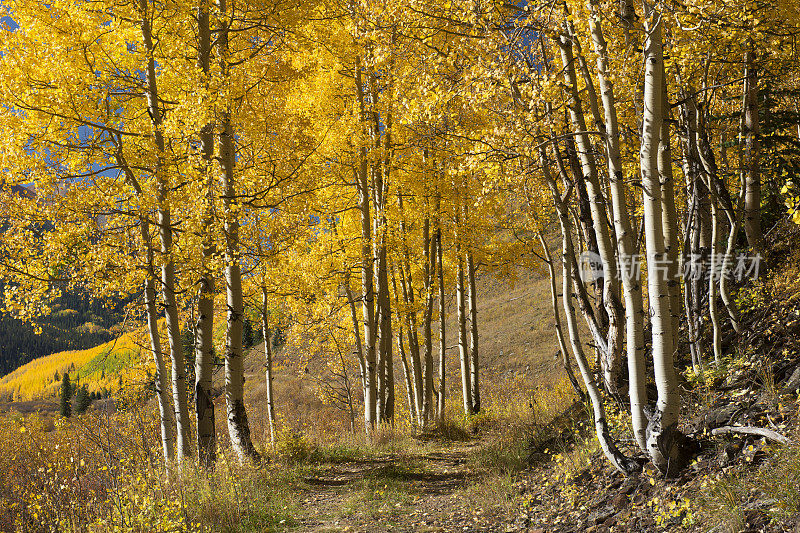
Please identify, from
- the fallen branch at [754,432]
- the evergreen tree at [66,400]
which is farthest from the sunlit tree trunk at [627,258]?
the evergreen tree at [66,400]

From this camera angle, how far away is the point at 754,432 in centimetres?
383

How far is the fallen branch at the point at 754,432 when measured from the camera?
359cm

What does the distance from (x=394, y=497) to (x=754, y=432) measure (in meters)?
3.80

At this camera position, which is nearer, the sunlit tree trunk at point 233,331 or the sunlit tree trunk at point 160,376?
the sunlit tree trunk at point 160,376

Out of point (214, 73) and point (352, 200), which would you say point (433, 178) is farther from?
point (214, 73)

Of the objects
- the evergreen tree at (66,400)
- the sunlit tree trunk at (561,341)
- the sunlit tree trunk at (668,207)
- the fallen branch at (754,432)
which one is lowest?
the evergreen tree at (66,400)

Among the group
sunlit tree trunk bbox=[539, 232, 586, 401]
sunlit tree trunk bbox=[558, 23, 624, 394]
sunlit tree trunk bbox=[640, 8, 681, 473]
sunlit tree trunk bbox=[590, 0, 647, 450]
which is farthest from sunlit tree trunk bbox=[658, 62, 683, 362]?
sunlit tree trunk bbox=[539, 232, 586, 401]

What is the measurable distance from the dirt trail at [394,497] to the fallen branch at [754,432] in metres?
2.03

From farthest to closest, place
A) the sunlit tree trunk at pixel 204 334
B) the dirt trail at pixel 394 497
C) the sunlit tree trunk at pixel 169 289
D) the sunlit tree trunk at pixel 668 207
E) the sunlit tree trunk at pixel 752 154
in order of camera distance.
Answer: the sunlit tree trunk at pixel 204 334 → the sunlit tree trunk at pixel 169 289 → the sunlit tree trunk at pixel 752 154 → the dirt trail at pixel 394 497 → the sunlit tree trunk at pixel 668 207

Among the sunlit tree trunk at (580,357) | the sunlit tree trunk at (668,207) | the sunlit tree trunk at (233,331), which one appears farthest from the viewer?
the sunlit tree trunk at (233,331)

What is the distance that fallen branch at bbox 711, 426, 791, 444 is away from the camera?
11.8ft

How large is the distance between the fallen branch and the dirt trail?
2027 millimetres

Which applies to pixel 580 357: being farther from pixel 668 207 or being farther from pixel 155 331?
pixel 155 331

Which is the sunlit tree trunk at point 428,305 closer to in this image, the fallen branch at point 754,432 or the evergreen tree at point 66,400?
the fallen branch at point 754,432
